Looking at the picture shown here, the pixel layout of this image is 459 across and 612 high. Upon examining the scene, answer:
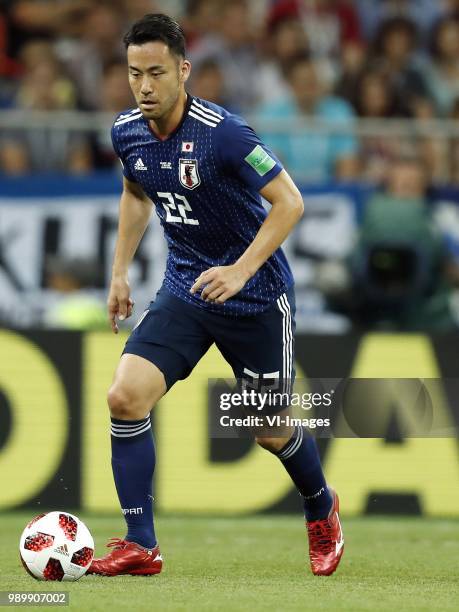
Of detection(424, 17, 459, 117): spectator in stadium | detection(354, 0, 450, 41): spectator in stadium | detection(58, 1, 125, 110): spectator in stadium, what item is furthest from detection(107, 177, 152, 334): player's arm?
detection(354, 0, 450, 41): spectator in stadium

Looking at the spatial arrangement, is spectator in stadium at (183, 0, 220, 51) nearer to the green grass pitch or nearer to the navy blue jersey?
the green grass pitch

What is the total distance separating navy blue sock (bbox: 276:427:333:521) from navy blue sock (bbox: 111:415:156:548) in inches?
26.2

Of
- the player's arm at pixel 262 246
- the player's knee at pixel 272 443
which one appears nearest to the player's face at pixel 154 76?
the player's arm at pixel 262 246

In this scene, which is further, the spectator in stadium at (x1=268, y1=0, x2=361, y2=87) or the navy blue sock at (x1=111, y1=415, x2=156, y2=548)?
the spectator in stadium at (x1=268, y1=0, x2=361, y2=87)

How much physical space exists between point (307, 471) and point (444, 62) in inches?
307

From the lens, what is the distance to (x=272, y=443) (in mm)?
6492

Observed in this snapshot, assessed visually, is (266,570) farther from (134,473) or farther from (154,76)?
(154,76)

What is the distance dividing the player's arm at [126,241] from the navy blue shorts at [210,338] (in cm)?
17

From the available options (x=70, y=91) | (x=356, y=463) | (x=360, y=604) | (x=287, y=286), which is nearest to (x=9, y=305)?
(x=70, y=91)

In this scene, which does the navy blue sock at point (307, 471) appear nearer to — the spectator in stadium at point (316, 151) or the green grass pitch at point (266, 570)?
the green grass pitch at point (266, 570)

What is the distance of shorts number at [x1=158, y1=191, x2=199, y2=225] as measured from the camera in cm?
620

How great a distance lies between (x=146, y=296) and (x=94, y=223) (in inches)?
29.9

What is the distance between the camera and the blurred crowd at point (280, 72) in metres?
11.3

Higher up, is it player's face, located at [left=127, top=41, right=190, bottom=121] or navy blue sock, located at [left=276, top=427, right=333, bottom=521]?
player's face, located at [left=127, top=41, right=190, bottom=121]
